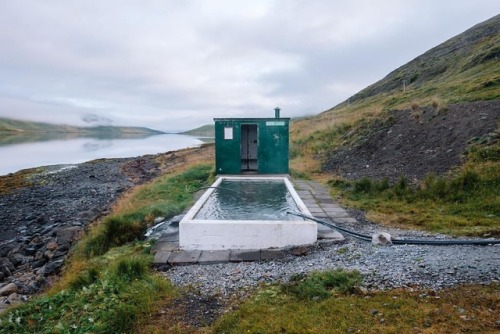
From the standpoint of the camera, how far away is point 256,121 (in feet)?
44.8

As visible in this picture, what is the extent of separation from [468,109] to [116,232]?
1351cm

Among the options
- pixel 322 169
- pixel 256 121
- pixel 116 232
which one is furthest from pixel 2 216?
pixel 322 169

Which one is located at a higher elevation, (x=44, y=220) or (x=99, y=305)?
(x=99, y=305)

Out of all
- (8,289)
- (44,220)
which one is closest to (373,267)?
(8,289)

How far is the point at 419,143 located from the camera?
13.5 metres

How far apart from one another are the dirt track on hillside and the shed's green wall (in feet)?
9.06

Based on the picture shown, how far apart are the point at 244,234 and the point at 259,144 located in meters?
7.75

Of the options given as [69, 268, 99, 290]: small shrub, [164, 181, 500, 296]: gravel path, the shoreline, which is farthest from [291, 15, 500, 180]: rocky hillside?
the shoreline

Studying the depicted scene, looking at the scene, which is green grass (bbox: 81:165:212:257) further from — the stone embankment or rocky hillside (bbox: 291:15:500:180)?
rocky hillside (bbox: 291:15:500:180)

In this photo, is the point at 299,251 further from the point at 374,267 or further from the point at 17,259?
the point at 17,259

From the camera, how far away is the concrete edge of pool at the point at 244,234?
20.9 feet

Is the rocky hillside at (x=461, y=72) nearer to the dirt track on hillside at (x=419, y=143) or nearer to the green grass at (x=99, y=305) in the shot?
the dirt track on hillside at (x=419, y=143)

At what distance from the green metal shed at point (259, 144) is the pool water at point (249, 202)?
148cm

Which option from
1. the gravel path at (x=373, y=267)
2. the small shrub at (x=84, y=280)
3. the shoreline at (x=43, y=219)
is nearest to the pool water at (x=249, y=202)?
the gravel path at (x=373, y=267)
